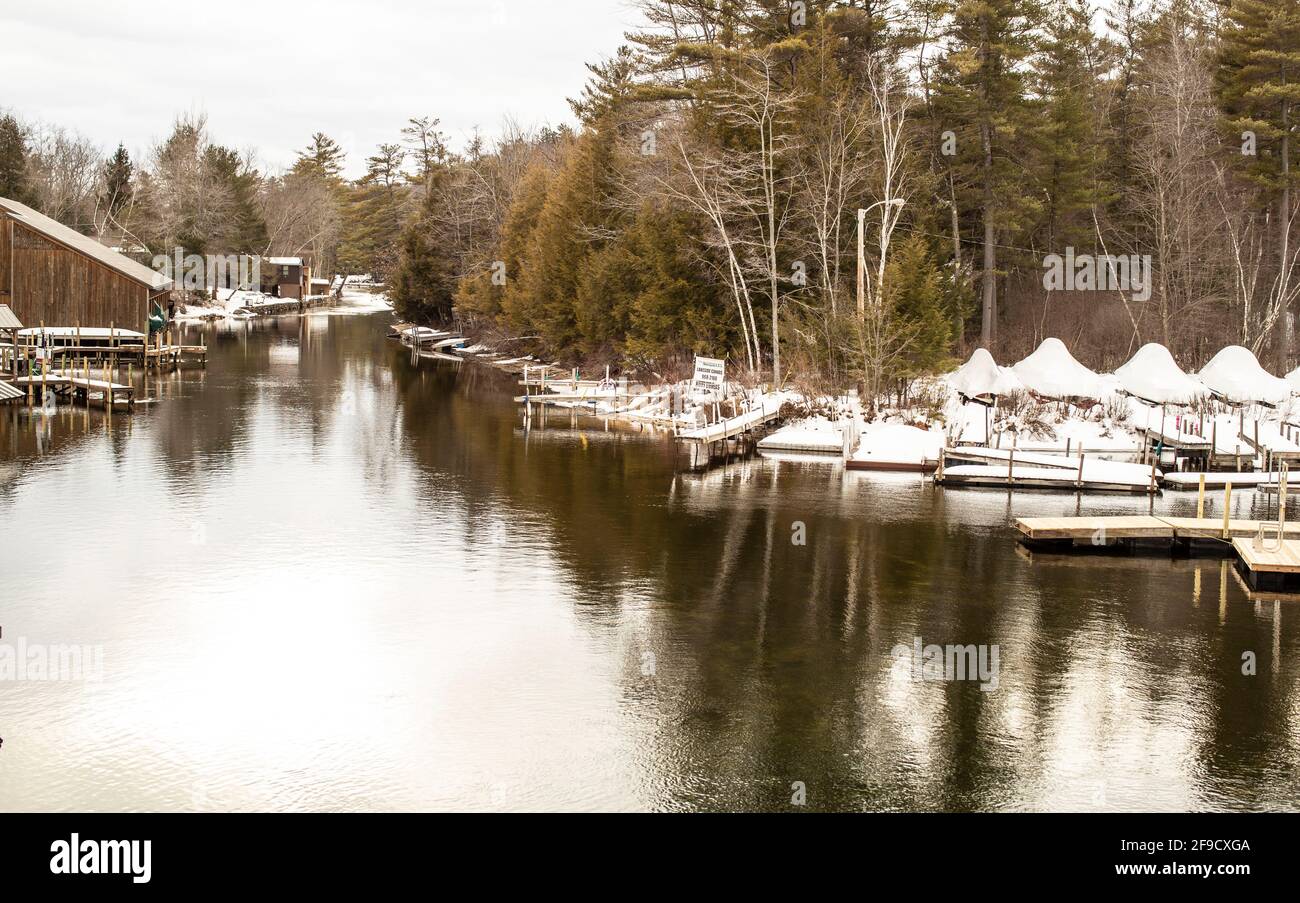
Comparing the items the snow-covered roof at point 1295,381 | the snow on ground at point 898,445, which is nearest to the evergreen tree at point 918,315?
the snow on ground at point 898,445

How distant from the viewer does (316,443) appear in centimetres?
3525

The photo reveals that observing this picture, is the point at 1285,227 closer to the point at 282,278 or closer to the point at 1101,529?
the point at 1101,529

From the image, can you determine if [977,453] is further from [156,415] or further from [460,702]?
[156,415]

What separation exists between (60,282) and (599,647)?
49752mm

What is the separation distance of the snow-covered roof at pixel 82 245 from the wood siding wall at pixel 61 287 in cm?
30

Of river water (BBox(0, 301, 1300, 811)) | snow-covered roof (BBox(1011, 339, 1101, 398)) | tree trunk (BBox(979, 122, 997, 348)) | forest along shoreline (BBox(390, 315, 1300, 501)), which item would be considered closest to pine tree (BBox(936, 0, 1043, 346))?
tree trunk (BBox(979, 122, 997, 348))

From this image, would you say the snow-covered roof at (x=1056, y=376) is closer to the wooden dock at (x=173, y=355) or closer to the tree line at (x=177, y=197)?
the wooden dock at (x=173, y=355)

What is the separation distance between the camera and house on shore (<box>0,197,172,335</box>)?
56469mm

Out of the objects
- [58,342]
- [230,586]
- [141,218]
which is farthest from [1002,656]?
[141,218]

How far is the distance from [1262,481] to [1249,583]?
10927 mm

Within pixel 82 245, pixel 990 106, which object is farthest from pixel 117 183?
pixel 990 106

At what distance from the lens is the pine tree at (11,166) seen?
82062mm

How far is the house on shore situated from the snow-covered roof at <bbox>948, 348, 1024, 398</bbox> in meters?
39.1

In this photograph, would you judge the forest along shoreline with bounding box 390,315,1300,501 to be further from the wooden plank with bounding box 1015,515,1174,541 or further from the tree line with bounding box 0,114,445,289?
the tree line with bounding box 0,114,445,289
